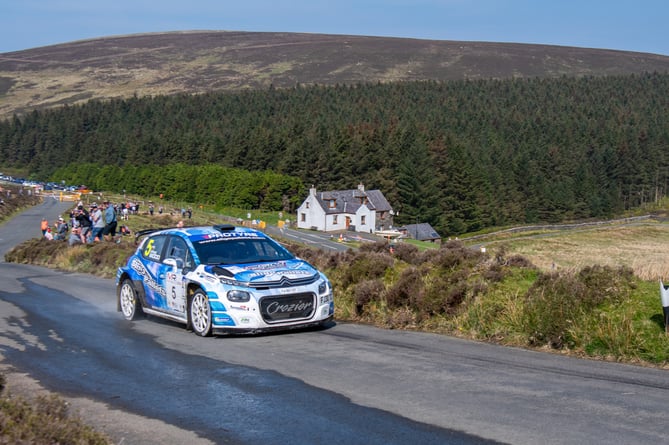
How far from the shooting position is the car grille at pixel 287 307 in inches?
438

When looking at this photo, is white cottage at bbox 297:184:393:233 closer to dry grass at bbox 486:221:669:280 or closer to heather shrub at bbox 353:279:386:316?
dry grass at bbox 486:221:669:280

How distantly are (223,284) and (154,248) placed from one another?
2.49m

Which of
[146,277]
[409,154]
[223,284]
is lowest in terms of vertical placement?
[146,277]

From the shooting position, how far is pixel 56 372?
8.91 meters

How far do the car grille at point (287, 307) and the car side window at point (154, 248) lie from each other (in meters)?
2.69

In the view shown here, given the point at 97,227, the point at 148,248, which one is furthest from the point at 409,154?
the point at 148,248

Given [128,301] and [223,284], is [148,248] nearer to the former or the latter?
[128,301]

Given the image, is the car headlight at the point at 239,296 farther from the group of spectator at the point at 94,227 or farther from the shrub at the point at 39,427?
the group of spectator at the point at 94,227

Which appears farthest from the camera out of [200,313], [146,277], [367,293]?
[146,277]

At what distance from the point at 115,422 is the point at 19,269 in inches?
826

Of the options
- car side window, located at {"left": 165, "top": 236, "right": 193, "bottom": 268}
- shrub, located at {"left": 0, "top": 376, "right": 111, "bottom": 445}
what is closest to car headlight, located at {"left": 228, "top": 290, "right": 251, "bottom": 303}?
car side window, located at {"left": 165, "top": 236, "right": 193, "bottom": 268}

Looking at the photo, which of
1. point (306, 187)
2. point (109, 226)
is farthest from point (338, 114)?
point (109, 226)

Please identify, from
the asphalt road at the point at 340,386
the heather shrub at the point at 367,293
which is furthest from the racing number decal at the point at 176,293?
the heather shrub at the point at 367,293

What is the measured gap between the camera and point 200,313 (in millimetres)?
11477
